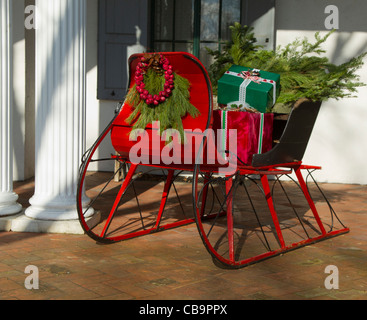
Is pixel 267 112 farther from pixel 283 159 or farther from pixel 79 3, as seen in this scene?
pixel 79 3

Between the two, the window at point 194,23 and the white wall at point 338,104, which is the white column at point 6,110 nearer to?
the window at point 194,23

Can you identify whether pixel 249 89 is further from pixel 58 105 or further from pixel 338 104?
pixel 338 104

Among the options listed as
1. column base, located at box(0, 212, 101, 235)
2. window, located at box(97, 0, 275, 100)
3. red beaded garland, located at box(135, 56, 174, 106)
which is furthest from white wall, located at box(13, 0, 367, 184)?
red beaded garland, located at box(135, 56, 174, 106)

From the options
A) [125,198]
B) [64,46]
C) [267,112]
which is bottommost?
[125,198]

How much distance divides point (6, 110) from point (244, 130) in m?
2.15

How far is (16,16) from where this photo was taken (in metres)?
7.39

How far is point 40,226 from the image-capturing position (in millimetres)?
4742

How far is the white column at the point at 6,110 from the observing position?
505cm

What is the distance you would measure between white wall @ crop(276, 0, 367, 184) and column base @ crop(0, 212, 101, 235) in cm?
394

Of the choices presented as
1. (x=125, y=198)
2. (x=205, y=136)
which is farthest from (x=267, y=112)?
(x=125, y=198)

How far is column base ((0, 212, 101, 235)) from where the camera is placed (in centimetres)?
473

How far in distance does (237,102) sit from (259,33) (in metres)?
3.58

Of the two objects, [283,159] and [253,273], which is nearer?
[253,273]

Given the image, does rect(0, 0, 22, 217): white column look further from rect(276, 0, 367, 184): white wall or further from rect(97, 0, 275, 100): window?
rect(276, 0, 367, 184): white wall
